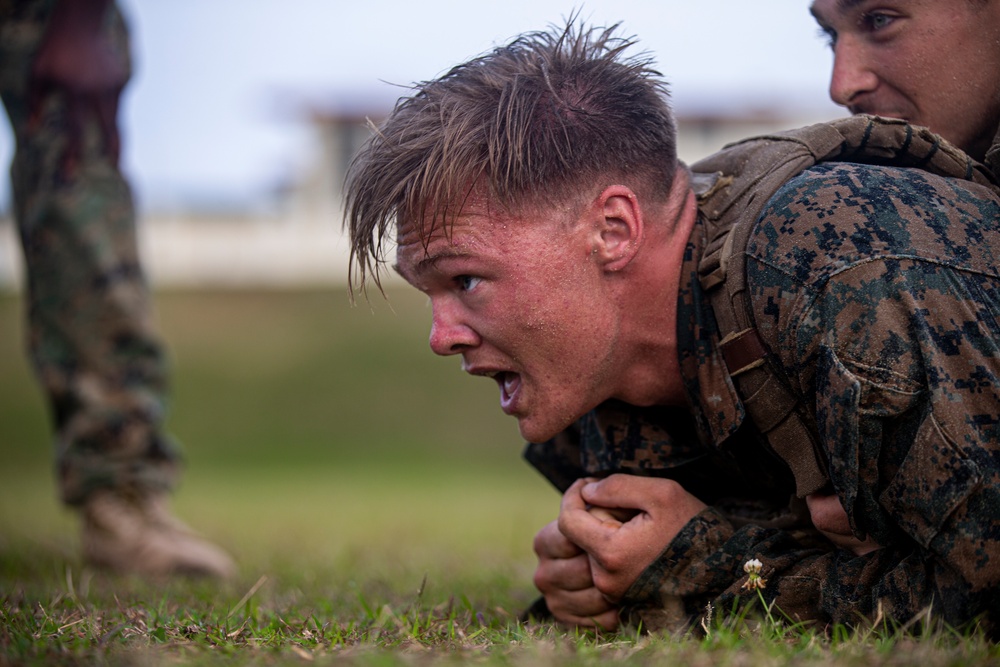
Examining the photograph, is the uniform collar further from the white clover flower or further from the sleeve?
the white clover flower

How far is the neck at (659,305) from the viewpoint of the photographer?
122 inches

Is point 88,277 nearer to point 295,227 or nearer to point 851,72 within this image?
point 851,72

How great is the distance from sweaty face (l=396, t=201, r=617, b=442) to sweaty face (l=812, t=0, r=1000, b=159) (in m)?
1.10

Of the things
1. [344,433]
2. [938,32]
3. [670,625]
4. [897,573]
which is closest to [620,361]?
[670,625]

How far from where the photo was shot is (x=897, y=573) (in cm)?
263

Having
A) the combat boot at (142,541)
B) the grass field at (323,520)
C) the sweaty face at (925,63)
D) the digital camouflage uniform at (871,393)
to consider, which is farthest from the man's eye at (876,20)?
the combat boot at (142,541)

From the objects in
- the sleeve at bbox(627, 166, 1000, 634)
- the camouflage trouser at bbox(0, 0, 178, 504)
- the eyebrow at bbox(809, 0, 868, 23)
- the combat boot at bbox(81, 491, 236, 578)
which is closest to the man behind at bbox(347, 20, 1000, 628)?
the sleeve at bbox(627, 166, 1000, 634)

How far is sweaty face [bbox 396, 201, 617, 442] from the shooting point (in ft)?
9.78

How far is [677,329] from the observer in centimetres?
306

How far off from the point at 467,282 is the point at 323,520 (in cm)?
558

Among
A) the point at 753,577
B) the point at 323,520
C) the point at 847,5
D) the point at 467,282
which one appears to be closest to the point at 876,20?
the point at 847,5

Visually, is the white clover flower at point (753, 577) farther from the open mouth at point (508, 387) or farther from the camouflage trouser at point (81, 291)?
the camouflage trouser at point (81, 291)

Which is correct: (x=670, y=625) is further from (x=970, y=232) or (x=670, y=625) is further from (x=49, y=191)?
(x=49, y=191)

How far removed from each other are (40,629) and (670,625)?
1.71 meters
